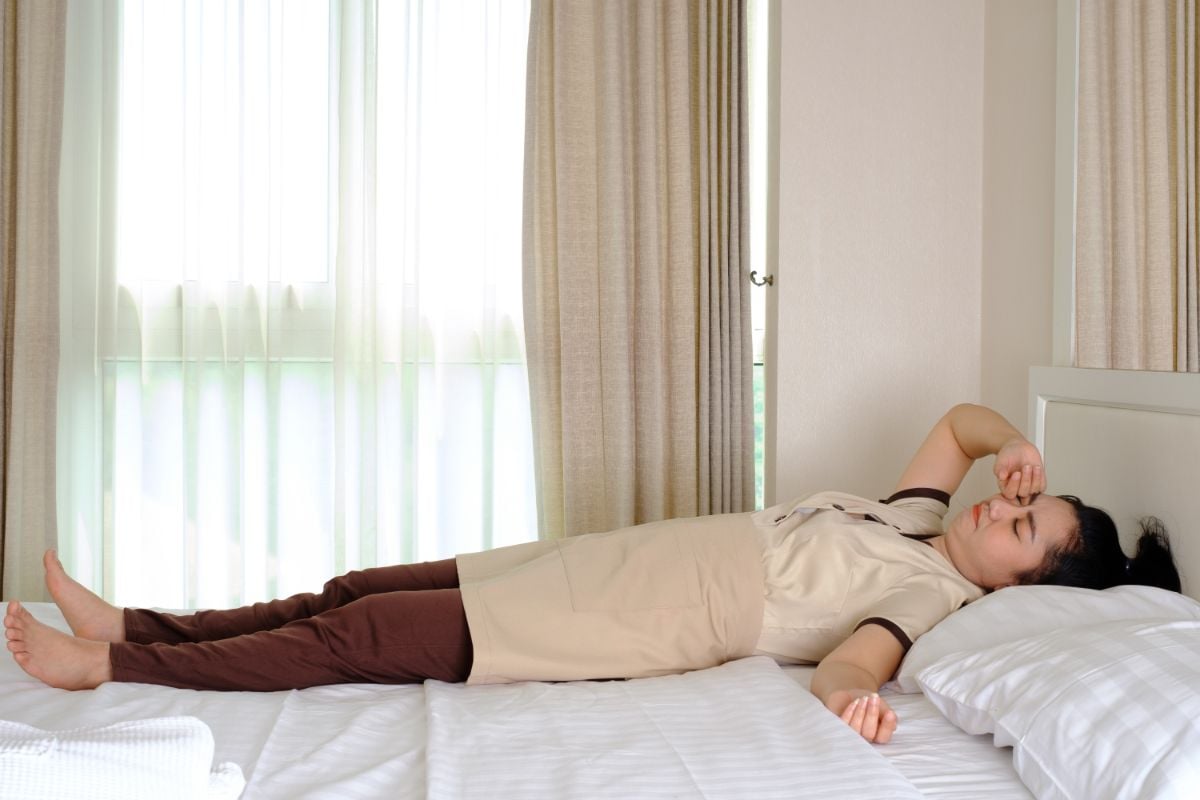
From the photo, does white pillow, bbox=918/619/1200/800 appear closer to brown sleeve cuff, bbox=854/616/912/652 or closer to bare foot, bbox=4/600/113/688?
brown sleeve cuff, bbox=854/616/912/652

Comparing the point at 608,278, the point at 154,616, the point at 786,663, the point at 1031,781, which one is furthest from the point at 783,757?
the point at 608,278

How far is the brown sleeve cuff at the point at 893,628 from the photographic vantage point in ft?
5.17

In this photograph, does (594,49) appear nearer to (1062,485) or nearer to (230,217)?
(230,217)

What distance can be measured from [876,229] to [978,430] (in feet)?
3.11

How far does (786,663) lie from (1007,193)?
149 centimetres

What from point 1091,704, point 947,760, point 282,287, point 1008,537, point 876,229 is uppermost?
point 876,229

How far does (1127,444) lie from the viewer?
1.87 meters

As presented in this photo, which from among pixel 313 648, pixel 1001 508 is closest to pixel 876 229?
pixel 1001 508

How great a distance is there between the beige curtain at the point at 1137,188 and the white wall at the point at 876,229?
670 mm

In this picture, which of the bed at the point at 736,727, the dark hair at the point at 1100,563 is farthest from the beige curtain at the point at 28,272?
the dark hair at the point at 1100,563

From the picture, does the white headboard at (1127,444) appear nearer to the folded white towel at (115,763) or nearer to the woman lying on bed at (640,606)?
the woman lying on bed at (640,606)

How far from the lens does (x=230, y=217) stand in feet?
9.27

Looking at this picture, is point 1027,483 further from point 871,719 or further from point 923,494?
point 871,719

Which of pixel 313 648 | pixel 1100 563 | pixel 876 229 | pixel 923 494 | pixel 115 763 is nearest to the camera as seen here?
pixel 115 763
